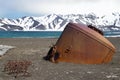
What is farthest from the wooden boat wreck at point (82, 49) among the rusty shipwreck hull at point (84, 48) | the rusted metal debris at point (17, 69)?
the rusted metal debris at point (17, 69)

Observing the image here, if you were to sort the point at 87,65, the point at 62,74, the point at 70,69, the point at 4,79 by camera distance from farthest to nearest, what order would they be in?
the point at 87,65 < the point at 70,69 < the point at 62,74 < the point at 4,79

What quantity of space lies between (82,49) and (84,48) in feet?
0.33

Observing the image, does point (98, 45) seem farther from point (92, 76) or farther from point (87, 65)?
point (92, 76)

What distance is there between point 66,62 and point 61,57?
321 millimetres

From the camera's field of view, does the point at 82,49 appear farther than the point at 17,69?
Yes

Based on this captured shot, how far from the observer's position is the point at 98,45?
52.9 ft

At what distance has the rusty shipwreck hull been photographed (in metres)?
16.1

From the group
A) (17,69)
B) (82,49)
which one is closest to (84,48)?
(82,49)

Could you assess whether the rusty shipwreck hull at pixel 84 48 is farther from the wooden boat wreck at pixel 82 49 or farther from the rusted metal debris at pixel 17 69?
the rusted metal debris at pixel 17 69

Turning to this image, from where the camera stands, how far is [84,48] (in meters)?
16.1

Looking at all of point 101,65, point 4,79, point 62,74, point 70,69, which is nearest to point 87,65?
point 101,65

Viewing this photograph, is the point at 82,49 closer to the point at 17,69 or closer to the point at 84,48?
the point at 84,48

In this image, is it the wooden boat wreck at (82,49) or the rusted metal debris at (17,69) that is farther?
the wooden boat wreck at (82,49)

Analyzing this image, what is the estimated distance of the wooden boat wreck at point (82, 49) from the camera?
16.1 meters
